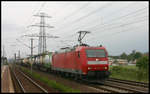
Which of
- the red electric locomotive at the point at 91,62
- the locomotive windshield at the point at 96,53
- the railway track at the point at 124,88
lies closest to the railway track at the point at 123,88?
the railway track at the point at 124,88

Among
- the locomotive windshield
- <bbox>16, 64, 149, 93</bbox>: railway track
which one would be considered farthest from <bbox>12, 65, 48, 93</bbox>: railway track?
the locomotive windshield

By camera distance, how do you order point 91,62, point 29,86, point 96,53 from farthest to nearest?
point 29,86 → point 96,53 → point 91,62

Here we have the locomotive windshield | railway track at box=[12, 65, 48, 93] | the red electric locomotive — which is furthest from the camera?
the locomotive windshield

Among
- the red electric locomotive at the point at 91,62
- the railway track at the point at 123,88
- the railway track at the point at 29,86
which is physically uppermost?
the red electric locomotive at the point at 91,62

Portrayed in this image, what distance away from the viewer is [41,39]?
37438mm

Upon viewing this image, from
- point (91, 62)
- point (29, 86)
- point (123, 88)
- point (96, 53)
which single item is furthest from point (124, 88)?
point (29, 86)

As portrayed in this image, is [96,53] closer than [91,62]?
No

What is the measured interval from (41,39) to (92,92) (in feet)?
79.2

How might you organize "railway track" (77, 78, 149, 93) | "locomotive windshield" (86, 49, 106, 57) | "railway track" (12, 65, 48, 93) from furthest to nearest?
1. "locomotive windshield" (86, 49, 106, 57)
2. "railway track" (12, 65, 48, 93)
3. "railway track" (77, 78, 149, 93)

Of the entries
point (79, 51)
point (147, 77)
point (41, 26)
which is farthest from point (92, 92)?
point (41, 26)

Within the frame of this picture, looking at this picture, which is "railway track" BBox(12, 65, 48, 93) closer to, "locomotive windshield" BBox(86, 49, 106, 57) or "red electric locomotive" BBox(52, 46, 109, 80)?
"red electric locomotive" BBox(52, 46, 109, 80)

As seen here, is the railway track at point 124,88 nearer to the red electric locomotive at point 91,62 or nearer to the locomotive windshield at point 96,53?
the red electric locomotive at point 91,62

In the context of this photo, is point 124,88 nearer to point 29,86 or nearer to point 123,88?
point 123,88

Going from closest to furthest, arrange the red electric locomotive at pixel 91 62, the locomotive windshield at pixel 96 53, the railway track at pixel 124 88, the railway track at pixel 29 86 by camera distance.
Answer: the railway track at pixel 124 88 → the railway track at pixel 29 86 → the red electric locomotive at pixel 91 62 → the locomotive windshield at pixel 96 53
